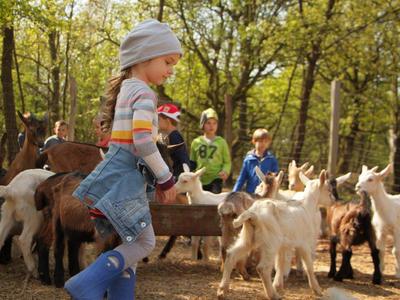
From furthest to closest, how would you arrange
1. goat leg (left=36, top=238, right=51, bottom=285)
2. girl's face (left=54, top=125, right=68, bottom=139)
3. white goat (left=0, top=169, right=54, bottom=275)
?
girl's face (left=54, top=125, right=68, bottom=139), white goat (left=0, top=169, right=54, bottom=275), goat leg (left=36, top=238, right=51, bottom=285)

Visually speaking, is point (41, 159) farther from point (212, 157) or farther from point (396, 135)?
point (396, 135)

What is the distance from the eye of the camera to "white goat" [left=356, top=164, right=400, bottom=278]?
273 inches

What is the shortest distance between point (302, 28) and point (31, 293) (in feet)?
45.5

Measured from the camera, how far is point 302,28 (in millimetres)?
17438

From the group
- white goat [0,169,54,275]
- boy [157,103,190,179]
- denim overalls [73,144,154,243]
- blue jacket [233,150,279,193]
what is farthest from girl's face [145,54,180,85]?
blue jacket [233,150,279,193]

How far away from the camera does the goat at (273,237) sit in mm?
5355

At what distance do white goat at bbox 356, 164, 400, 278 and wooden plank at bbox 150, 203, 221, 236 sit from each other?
74.8 inches

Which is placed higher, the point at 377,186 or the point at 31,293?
the point at 377,186

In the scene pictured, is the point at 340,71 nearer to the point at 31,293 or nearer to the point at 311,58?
the point at 311,58

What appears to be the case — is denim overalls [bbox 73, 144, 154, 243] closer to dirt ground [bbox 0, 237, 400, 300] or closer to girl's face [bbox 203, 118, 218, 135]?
dirt ground [bbox 0, 237, 400, 300]

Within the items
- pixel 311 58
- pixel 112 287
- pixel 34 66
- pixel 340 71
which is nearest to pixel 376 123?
pixel 340 71

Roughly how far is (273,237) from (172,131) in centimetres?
265

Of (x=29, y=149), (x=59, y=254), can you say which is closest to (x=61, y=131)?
(x=29, y=149)

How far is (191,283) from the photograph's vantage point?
239 inches
